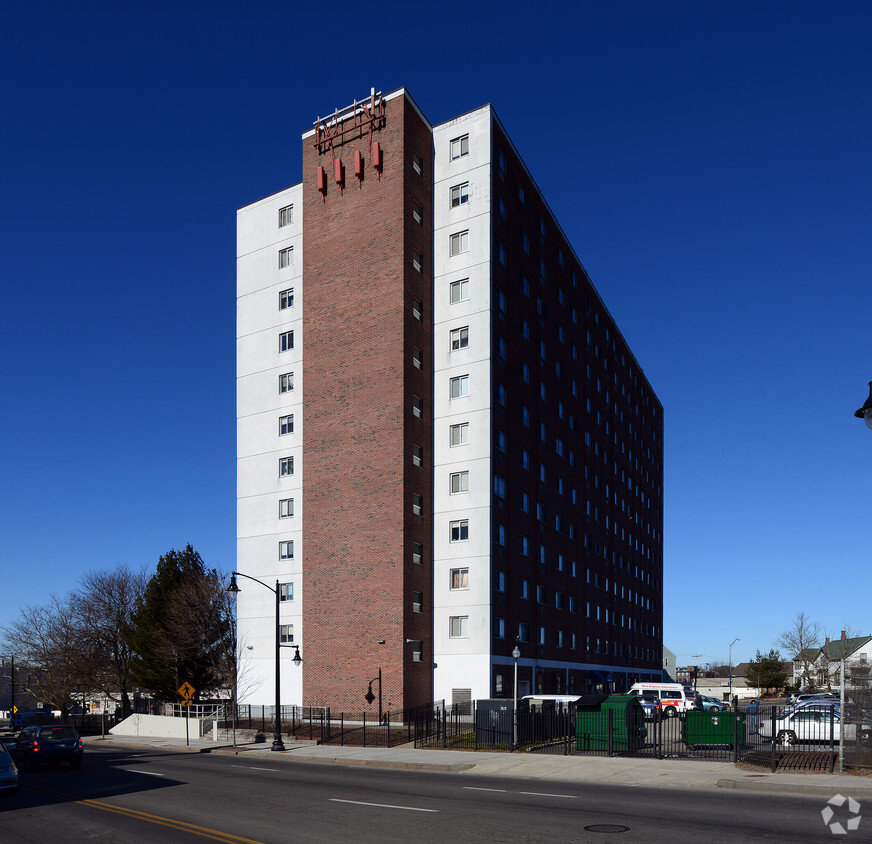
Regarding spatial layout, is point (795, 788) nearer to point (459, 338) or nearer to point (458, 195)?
point (459, 338)

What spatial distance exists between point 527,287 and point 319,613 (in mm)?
26338

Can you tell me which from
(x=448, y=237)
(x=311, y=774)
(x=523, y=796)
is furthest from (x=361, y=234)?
(x=523, y=796)

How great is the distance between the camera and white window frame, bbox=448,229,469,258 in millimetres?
55906

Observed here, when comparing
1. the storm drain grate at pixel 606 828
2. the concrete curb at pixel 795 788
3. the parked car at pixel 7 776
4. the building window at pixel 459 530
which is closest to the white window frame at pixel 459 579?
the building window at pixel 459 530

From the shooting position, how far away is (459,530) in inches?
2078

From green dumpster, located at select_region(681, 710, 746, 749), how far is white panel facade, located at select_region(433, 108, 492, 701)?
21012 millimetres

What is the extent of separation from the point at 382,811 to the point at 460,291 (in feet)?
133

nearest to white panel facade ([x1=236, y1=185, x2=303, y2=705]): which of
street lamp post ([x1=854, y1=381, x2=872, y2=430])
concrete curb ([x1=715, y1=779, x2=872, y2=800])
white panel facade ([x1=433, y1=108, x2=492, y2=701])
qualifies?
white panel facade ([x1=433, y1=108, x2=492, y2=701])

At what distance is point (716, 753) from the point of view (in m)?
29.2

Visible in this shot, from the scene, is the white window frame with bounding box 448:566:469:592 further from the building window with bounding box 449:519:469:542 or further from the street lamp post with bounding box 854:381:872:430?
the street lamp post with bounding box 854:381:872:430

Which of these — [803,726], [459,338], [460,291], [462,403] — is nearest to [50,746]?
[803,726]

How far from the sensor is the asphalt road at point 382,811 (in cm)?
1520

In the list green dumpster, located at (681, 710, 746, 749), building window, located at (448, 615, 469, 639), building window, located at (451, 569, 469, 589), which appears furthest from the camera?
building window, located at (451, 569, 469, 589)

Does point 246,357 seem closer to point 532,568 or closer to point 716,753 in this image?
point 532,568
